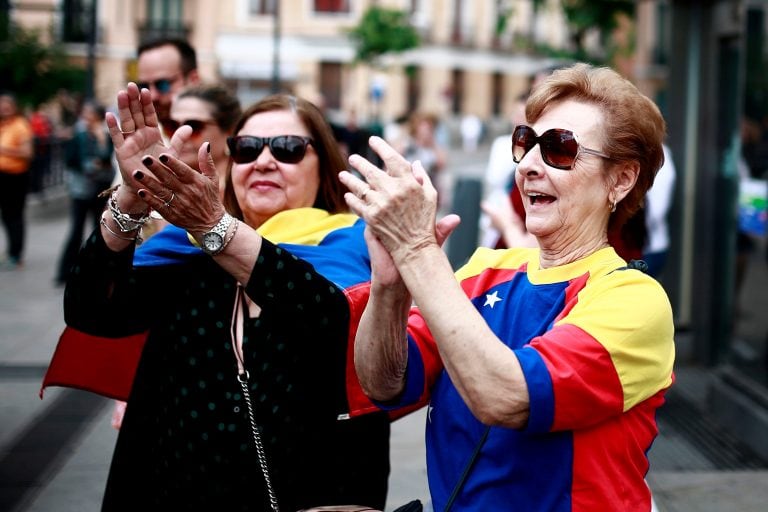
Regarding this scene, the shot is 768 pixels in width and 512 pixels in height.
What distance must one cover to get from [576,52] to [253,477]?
7912 millimetres

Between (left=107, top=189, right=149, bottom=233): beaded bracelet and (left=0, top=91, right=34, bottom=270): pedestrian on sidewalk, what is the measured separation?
10.0m

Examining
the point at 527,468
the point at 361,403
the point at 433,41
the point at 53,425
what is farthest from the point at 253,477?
the point at 433,41

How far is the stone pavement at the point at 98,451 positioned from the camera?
16.3 feet

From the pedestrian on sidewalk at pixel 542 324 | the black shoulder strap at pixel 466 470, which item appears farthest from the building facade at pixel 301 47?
the black shoulder strap at pixel 466 470

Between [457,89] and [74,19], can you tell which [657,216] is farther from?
[457,89]

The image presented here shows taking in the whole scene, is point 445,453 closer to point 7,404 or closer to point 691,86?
point 7,404

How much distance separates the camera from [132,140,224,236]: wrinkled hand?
236 cm

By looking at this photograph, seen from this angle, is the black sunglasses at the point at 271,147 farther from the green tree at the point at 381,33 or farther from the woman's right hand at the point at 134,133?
the green tree at the point at 381,33

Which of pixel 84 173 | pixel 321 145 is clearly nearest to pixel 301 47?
pixel 84 173

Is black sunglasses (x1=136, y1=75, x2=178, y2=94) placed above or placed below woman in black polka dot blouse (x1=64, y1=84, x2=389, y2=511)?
above

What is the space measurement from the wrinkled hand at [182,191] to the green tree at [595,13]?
757 cm

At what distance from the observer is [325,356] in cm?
273

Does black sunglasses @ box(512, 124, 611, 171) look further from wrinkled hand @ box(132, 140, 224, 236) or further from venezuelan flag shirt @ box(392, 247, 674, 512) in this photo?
wrinkled hand @ box(132, 140, 224, 236)

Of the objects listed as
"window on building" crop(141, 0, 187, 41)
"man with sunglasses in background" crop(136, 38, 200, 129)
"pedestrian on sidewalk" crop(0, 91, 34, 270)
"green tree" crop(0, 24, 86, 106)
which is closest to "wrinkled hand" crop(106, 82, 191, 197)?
"man with sunglasses in background" crop(136, 38, 200, 129)
